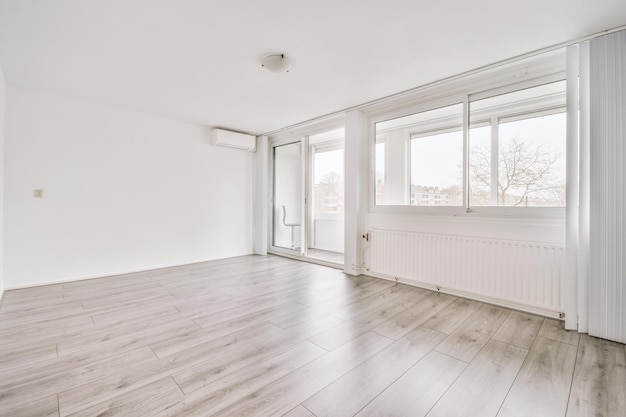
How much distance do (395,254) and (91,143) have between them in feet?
14.8

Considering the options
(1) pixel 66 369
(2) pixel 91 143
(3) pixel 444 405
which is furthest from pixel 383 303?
(2) pixel 91 143

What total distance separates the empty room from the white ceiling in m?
0.02

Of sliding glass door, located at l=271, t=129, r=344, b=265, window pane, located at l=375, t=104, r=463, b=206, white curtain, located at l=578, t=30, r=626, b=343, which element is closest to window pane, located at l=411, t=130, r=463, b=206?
window pane, located at l=375, t=104, r=463, b=206

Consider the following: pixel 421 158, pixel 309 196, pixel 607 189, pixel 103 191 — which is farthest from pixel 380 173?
pixel 103 191

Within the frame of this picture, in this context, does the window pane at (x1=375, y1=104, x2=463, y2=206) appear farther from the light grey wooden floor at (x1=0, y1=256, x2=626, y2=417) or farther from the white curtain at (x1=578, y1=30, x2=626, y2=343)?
the light grey wooden floor at (x1=0, y1=256, x2=626, y2=417)

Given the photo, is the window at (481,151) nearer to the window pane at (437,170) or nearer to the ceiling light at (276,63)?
the window pane at (437,170)

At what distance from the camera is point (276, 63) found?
2734mm

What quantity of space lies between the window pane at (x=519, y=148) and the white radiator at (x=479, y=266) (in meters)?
0.49

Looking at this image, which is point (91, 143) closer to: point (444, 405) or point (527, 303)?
point (444, 405)

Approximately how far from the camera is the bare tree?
2.84 meters

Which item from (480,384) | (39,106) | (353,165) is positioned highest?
(39,106)

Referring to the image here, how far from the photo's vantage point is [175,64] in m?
2.86

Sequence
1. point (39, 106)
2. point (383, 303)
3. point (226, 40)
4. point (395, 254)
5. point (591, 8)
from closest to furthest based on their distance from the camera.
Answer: point (591, 8)
point (226, 40)
point (383, 303)
point (39, 106)
point (395, 254)

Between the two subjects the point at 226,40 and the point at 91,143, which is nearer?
the point at 226,40
